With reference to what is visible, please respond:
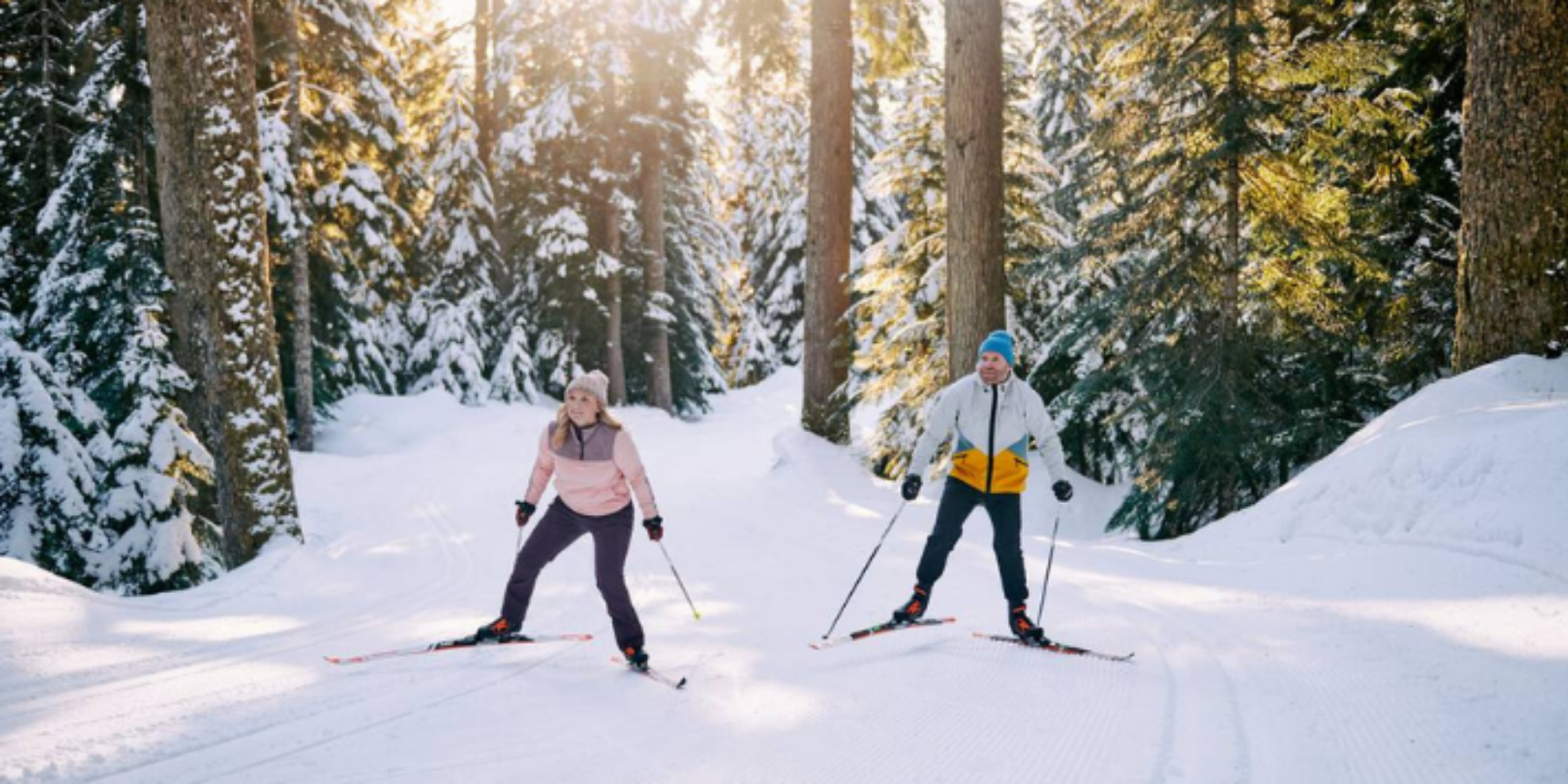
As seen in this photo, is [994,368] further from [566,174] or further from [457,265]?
[457,265]

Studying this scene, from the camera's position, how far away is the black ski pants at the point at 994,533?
5711mm

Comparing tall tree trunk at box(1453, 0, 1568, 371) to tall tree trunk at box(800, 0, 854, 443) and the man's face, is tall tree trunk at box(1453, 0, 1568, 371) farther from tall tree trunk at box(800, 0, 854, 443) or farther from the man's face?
tall tree trunk at box(800, 0, 854, 443)

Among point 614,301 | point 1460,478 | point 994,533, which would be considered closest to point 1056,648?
point 994,533

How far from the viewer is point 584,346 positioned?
26.3 metres

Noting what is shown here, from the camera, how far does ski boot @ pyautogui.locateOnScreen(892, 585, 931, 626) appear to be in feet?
19.3

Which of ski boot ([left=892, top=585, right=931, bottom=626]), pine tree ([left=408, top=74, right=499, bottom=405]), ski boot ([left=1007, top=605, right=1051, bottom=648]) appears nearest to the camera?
ski boot ([left=1007, top=605, right=1051, bottom=648])

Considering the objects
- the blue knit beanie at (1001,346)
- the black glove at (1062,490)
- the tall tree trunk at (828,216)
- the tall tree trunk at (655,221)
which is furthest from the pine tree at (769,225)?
the black glove at (1062,490)

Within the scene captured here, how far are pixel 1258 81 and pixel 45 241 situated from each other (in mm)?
15837

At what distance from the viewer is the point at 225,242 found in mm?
8469

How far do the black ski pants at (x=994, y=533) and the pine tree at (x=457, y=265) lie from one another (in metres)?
20.0

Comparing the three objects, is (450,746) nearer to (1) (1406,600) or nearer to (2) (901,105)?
(1) (1406,600)

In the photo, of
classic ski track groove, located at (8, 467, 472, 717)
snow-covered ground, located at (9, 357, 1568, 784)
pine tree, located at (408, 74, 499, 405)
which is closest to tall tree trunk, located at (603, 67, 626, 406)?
pine tree, located at (408, 74, 499, 405)

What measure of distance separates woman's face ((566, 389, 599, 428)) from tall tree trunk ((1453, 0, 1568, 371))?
270 inches

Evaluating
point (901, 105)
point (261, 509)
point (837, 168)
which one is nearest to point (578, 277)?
point (837, 168)
